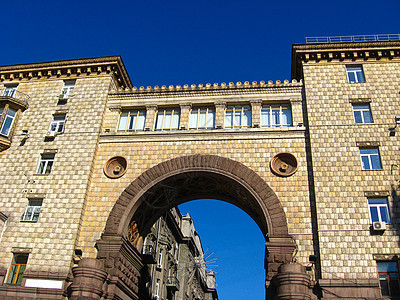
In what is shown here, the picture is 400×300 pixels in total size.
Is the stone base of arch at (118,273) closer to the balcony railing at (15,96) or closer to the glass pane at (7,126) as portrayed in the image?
the glass pane at (7,126)

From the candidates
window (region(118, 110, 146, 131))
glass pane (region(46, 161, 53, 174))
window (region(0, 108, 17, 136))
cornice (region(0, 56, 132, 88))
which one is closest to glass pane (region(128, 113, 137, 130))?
window (region(118, 110, 146, 131))

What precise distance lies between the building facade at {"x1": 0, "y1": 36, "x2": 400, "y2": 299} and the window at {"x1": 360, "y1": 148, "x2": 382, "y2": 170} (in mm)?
61

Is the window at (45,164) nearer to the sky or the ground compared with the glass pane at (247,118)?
nearer to the ground

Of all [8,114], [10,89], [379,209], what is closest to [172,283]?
[8,114]

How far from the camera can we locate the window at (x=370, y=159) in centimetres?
2392

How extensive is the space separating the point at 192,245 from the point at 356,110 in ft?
113

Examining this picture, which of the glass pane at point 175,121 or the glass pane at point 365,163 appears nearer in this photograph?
the glass pane at point 365,163

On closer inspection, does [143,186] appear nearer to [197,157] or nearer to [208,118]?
[197,157]

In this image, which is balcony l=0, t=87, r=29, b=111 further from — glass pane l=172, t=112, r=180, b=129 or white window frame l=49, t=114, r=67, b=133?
glass pane l=172, t=112, r=180, b=129

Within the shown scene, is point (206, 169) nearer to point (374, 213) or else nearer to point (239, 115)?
point (239, 115)

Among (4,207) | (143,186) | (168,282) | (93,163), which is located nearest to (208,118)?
(143,186)

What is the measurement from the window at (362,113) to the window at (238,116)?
6.70 metres

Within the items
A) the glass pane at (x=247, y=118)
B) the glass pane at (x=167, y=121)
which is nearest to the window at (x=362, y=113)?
the glass pane at (x=247, y=118)

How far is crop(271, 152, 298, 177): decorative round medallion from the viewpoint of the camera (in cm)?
2472
